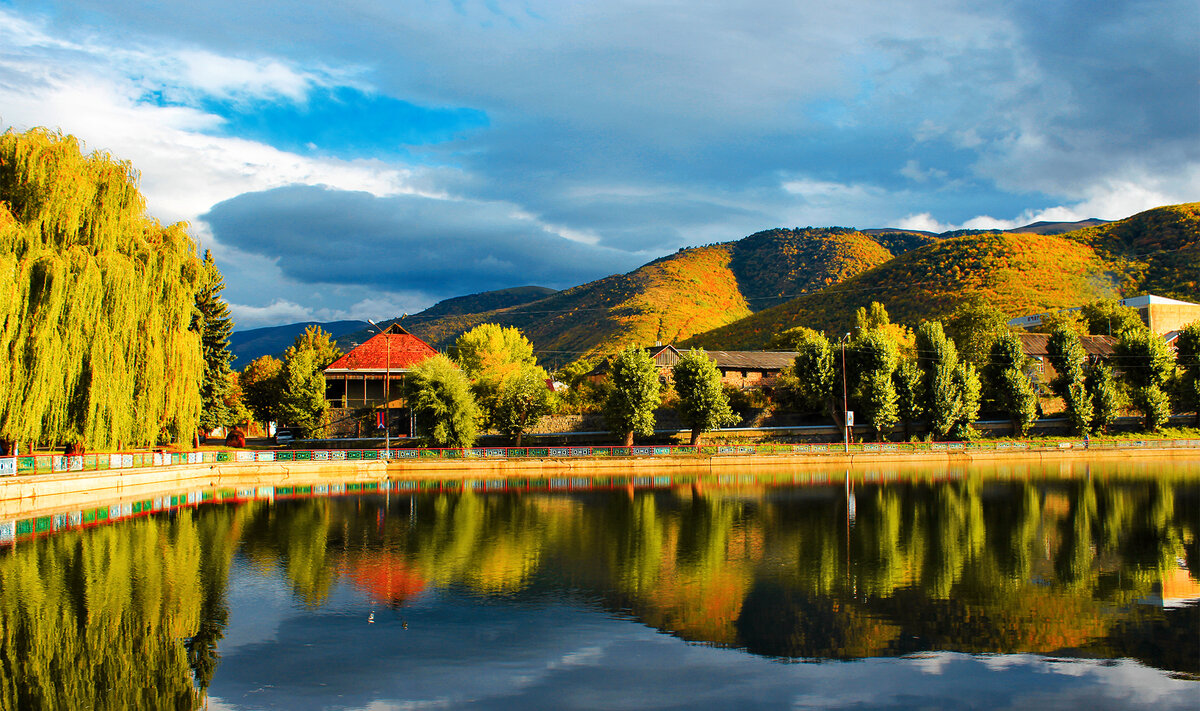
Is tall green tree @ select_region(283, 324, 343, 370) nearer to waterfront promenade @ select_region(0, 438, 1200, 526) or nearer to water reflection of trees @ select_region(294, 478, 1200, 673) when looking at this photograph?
waterfront promenade @ select_region(0, 438, 1200, 526)

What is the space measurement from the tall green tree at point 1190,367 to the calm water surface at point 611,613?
43045 millimetres

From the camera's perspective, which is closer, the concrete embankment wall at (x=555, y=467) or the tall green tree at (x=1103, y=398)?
the concrete embankment wall at (x=555, y=467)

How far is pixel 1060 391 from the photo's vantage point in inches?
2537

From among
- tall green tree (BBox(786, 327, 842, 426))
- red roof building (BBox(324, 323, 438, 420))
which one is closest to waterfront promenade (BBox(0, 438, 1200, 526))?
tall green tree (BBox(786, 327, 842, 426))

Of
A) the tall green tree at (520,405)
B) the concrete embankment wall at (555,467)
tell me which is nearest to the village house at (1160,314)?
the concrete embankment wall at (555,467)

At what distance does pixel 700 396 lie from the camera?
58.2m

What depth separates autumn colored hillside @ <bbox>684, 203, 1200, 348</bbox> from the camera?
110 meters

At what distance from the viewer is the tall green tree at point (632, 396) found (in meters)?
57.2

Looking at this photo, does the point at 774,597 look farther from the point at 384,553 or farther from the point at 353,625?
the point at 384,553

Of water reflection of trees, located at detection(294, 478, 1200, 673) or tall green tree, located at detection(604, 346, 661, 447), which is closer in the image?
water reflection of trees, located at detection(294, 478, 1200, 673)

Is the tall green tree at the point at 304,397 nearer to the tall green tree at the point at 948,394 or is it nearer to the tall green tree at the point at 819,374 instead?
the tall green tree at the point at 819,374

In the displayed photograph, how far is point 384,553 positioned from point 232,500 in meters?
18.1

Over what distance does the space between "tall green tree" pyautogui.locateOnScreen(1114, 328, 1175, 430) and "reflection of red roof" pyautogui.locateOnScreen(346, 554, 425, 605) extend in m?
66.5

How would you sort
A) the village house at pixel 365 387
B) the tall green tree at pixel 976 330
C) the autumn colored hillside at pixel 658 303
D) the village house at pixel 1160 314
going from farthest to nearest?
the autumn colored hillside at pixel 658 303, the village house at pixel 1160 314, the tall green tree at pixel 976 330, the village house at pixel 365 387
